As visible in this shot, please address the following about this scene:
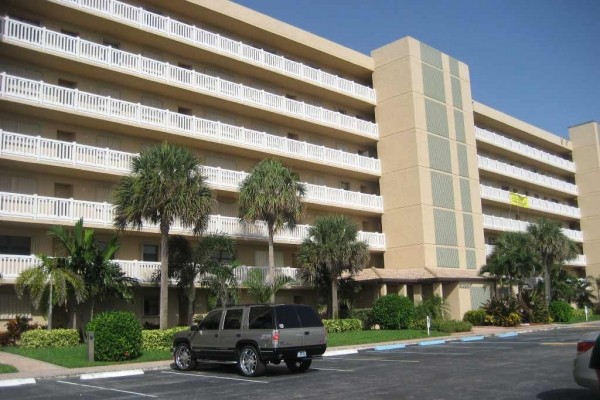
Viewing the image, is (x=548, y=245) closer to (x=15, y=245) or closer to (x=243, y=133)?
(x=243, y=133)

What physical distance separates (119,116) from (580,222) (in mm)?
54536

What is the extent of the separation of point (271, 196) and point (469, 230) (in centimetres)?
2119

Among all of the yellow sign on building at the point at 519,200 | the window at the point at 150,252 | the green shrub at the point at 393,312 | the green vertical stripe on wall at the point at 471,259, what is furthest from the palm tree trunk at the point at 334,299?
the yellow sign on building at the point at 519,200

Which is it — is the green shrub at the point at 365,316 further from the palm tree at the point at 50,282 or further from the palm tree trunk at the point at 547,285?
the palm tree trunk at the point at 547,285

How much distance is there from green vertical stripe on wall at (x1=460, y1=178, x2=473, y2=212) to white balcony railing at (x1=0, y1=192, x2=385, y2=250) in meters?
17.8

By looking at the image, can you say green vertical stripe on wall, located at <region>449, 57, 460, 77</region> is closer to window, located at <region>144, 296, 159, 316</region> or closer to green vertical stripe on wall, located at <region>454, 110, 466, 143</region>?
green vertical stripe on wall, located at <region>454, 110, 466, 143</region>

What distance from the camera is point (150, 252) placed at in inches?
1273

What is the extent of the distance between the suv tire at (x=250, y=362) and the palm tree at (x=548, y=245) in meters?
35.7

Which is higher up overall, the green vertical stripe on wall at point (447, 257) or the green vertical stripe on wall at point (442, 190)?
the green vertical stripe on wall at point (442, 190)

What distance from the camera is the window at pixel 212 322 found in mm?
17984

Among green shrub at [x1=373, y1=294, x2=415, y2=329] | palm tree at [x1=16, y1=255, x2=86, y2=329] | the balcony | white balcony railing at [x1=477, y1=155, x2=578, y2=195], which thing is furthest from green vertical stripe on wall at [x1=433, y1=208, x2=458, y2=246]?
palm tree at [x1=16, y1=255, x2=86, y2=329]

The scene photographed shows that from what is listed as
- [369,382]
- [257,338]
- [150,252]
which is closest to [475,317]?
[150,252]

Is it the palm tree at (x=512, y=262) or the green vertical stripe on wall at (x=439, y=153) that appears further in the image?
the green vertical stripe on wall at (x=439, y=153)

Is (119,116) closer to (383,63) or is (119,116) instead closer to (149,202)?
(149,202)
